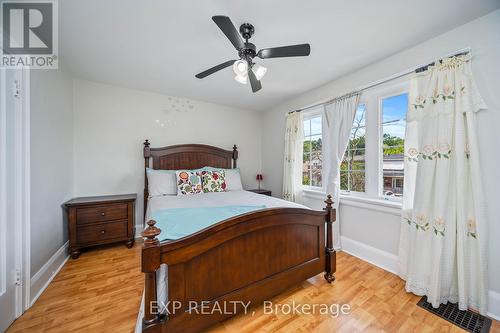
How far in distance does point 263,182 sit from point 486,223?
311 centimetres

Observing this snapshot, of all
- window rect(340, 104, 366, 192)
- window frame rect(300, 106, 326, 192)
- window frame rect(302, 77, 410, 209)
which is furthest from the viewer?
window frame rect(300, 106, 326, 192)

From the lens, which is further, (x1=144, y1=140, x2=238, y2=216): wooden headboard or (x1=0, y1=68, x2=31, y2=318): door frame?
(x1=144, y1=140, x2=238, y2=216): wooden headboard

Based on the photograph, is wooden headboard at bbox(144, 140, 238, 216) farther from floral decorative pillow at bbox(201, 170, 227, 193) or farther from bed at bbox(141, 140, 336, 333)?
bed at bbox(141, 140, 336, 333)

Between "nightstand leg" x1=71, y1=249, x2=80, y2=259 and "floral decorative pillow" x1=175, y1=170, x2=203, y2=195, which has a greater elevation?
"floral decorative pillow" x1=175, y1=170, x2=203, y2=195

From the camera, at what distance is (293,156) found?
3205 mm

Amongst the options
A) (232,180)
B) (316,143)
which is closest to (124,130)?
(232,180)

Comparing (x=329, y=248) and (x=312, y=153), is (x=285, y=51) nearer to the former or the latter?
(x=329, y=248)

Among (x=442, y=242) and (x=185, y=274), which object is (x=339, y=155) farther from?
(x=185, y=274)

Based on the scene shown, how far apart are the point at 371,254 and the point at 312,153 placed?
1.62m

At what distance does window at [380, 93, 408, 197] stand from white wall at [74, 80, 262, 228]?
8.89 feet

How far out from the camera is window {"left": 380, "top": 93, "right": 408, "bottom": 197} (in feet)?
6.82

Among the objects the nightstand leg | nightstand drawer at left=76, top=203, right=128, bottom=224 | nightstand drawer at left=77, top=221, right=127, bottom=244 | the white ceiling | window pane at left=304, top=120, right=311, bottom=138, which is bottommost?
the nightstand leg

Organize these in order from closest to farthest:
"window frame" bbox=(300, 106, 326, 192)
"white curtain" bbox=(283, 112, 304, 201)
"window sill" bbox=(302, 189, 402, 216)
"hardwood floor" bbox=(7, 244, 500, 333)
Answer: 1. "hardwood floor" bbox=(7, 244, 500, 333)
2. "window sill" bbox=(302, 189, 402, 216)
3. "window frame" bbox=(300, 106, 326, 192)
4. "white curtain" bbox=(283, 112, 304, 201)

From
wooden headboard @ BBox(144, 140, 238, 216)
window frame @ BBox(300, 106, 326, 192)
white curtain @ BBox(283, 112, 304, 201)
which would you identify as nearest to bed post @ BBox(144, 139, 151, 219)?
wooden headboard @ BBox(144, 140, 238, 216)
